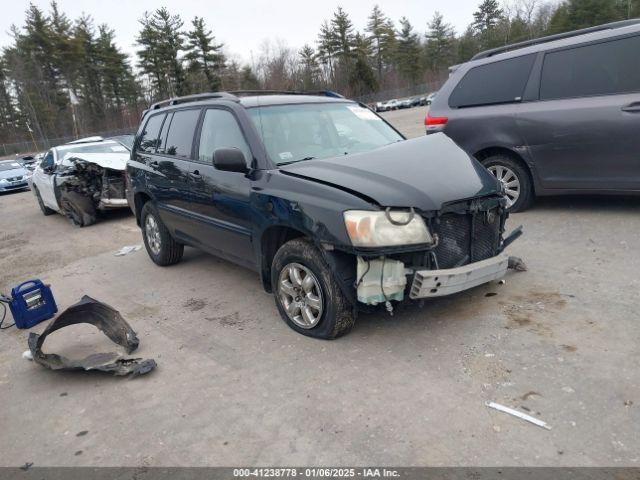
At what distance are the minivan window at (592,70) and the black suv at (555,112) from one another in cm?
1

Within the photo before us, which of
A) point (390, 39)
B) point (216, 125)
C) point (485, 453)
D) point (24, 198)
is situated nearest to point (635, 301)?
point (485, 453)

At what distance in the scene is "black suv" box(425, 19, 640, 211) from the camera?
5.48 metres

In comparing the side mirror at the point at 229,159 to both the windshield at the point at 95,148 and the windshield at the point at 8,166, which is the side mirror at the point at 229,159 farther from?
the windshield at the point at 8,166

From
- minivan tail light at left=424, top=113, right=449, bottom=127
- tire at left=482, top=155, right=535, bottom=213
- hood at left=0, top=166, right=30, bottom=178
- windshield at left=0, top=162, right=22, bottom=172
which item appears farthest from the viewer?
windshield at left=0, top=162, right=22, bottom=172

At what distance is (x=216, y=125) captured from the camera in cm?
484

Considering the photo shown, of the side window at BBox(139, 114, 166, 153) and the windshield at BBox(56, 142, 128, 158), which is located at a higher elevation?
the side window at BBox(139, 114, 166, 153)

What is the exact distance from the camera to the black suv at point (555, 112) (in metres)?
5.48

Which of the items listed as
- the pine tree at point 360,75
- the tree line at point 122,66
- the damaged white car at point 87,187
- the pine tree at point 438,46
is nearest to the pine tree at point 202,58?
the tree line at point 122,66

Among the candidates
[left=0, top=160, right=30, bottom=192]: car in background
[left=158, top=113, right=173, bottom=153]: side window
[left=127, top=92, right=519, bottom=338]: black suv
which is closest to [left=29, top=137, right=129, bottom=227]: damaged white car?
[left=158, top=113, right=173, bottom=153]: side window

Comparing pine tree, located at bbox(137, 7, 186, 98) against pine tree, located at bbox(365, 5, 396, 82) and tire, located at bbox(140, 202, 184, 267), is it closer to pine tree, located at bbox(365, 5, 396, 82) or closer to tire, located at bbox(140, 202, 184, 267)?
pine tree, located at bbox(365, 5, 396, 82)

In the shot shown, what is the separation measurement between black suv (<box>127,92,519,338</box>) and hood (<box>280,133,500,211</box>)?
0.01 meters

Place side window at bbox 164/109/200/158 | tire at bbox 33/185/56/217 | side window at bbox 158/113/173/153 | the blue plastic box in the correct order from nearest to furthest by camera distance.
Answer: the blue plastic box < side window at bbox 164/109/200/158 < side window at bbox 158/113/173/153 < tire at bbox 33/185/56/217

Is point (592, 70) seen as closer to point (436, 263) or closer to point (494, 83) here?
point (494, 83)

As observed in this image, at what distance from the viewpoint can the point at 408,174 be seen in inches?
147
